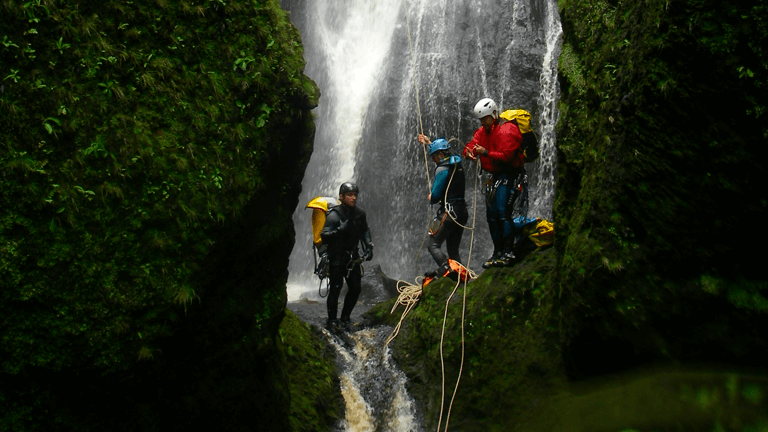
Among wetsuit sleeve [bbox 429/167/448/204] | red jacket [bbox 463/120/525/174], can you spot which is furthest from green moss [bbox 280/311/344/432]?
red jacket [bbox 463/120/525/174]

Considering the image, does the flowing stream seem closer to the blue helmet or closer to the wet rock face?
the blue helmet

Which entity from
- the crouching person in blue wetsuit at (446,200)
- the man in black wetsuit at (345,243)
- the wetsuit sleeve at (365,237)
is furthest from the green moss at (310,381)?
the crouching person in blue wetsuit at (446,200)

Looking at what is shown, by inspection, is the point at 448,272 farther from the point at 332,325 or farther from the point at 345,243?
the point at 332,325

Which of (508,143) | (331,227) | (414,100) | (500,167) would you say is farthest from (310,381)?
(414,100)

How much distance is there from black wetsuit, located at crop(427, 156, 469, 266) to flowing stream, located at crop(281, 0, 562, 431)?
244 inches

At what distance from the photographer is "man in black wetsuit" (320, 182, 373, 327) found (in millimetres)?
8172

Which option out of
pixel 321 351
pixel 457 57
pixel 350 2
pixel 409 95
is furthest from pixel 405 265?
pixel 350 2

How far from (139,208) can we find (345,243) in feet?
16.0

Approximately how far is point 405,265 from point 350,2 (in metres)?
12.1

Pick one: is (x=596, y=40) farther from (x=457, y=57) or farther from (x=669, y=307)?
(x=457, y=57)

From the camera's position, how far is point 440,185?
26.3ft

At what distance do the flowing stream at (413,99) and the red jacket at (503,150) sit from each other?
26.1ft

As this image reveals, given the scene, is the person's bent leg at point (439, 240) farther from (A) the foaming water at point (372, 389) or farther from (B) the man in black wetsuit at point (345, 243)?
(A) the foaming water at point (372, 389)

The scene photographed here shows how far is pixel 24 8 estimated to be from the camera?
131 inches
